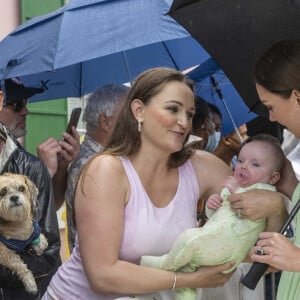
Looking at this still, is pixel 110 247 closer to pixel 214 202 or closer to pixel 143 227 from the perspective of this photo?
pixel 143 227

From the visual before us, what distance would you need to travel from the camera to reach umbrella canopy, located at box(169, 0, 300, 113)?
3100mm

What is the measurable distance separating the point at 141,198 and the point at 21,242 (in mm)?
764

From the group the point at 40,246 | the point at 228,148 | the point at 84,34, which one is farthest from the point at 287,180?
the point at 228,148

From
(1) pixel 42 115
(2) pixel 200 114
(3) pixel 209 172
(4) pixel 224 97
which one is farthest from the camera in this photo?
(1) pixel 42 115

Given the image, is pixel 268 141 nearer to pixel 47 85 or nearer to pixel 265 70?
pixel 265 70


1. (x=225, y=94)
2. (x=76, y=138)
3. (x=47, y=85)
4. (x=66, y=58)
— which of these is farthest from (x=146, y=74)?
(x=225, y=94)

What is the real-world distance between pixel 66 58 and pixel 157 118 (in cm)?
109

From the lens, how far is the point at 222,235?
292 cm

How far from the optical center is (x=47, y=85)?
525cm

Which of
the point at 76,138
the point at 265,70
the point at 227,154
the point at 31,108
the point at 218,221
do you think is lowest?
the point at 31,108

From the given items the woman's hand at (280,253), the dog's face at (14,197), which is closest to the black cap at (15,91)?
the dog's face at (14,197)

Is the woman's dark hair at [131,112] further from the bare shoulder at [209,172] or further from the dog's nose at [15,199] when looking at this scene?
the dog's nose at [15,199]

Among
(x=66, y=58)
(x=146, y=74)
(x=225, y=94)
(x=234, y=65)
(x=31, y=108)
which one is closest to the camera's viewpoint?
(x=146, y=74)

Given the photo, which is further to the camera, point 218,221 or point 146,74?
point 146,74
